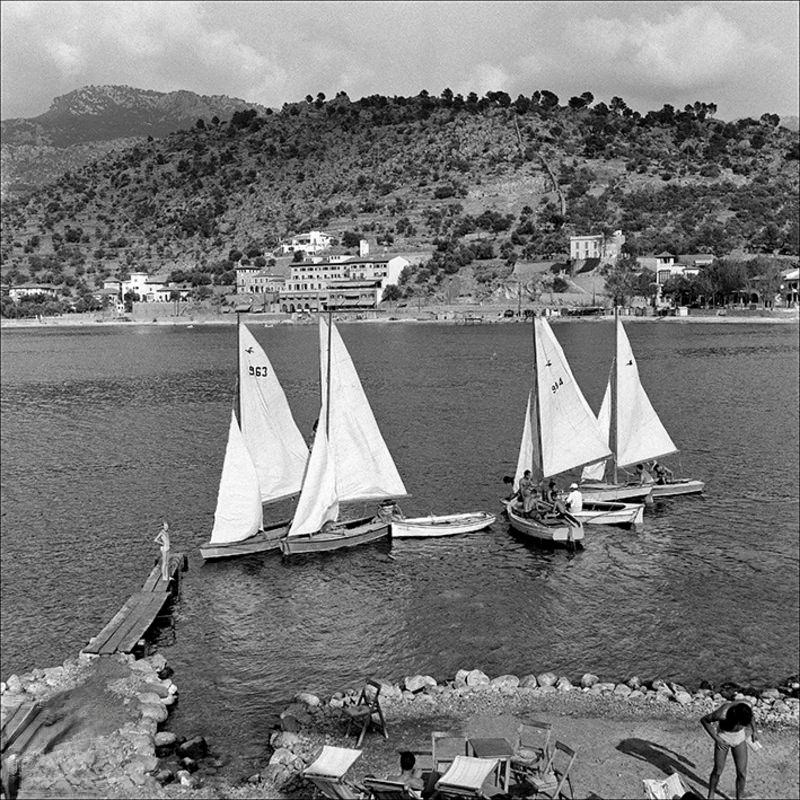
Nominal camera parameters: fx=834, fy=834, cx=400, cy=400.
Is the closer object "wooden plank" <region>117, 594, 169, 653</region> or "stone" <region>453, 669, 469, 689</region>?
"stone" <region>453, 669, 469, 689</region>

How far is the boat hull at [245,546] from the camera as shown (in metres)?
35.8

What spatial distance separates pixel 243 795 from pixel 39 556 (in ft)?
79.1

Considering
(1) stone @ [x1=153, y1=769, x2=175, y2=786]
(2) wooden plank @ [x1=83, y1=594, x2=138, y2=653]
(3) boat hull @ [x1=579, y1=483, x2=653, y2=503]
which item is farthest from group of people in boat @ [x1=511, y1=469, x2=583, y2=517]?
(1) stone @ [x1=153, y1=769, x2=175, y2=786]

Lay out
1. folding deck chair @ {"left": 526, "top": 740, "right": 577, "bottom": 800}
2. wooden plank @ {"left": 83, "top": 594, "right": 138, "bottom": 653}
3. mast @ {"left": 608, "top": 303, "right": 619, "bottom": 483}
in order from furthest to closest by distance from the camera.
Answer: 1. mast @ {"left": 608, "top": 303, "right": 619, "bottom": 483}
2. wooden plank @ {"left": 83, "top": 594, "right": 138, "bottom": 653}
3. folding deck chair @ {"left": 526, "top": 740, "right": 577, "bottom": 800}

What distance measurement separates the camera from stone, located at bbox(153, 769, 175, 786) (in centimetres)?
1895

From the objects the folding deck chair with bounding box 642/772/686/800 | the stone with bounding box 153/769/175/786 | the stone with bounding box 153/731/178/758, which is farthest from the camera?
the stone with bounding box 153/731/178/758

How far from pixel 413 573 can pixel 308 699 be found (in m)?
11.8

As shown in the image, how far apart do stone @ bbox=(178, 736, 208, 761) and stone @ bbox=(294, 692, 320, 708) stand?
312 centimetres

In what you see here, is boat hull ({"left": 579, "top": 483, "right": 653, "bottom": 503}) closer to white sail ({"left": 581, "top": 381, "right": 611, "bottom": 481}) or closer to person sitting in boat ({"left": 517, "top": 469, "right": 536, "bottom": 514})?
white sail ({"left": 581, "top": 381, "right": 611, "bottom": 481})

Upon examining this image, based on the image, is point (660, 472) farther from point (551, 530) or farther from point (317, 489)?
point (317, 489)

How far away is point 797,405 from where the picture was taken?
73.8m

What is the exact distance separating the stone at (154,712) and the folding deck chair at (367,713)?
5.20 m

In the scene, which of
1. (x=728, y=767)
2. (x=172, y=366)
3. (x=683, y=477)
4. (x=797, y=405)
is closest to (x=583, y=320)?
(x=172, y=366)

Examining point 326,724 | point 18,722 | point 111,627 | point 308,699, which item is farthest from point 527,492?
point 18,722
